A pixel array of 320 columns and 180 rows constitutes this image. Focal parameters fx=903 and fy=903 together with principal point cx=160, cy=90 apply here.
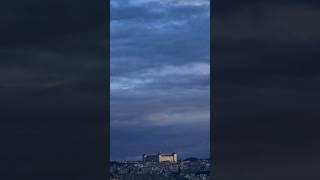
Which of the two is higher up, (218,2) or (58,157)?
(218,2)

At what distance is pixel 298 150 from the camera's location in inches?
593

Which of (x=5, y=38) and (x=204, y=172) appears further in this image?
(x=204, y=172)

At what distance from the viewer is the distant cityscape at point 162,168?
1559cm

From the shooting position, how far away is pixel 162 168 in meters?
16.3

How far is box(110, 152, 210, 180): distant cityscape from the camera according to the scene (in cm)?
1559

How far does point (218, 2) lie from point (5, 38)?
361 cm

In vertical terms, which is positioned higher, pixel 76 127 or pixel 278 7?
pixel 278 7

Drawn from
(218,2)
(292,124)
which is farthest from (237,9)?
(292,124)

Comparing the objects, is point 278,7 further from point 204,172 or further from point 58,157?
point 58,157

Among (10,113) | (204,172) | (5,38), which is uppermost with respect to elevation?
(5,38)

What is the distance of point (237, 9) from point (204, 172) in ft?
9.67

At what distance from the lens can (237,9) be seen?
15586mm

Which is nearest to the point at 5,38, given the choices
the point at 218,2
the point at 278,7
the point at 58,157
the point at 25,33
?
the point at 25,33

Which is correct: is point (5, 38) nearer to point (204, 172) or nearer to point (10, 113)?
point (10, 113)
